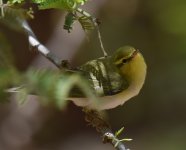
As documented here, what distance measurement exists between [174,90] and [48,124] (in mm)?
1141

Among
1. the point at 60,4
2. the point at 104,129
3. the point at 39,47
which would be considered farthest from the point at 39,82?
the point at 104,129

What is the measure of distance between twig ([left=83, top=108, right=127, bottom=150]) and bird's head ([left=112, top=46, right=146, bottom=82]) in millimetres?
169

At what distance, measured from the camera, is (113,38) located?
4.62m

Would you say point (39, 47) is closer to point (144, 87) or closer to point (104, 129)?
point (104, 129)

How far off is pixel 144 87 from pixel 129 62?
308 centimetres

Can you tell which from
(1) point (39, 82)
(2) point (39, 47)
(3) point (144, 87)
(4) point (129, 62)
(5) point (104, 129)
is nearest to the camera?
(1) point (39, 82)

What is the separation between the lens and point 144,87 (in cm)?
475

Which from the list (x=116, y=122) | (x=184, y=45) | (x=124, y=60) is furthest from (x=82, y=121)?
(x=124, y=60)

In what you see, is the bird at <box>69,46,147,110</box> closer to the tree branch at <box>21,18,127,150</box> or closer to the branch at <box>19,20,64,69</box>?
the tree branch at <box>21,18,127,150</box>

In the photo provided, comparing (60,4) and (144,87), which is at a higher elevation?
(60,4)

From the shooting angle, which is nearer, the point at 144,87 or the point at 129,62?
the point at 129,62

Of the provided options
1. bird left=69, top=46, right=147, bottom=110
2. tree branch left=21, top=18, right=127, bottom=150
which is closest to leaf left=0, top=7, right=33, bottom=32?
tree branch left=21, top=18, right=127, bottom=150

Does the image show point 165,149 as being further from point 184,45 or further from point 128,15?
point 128,15

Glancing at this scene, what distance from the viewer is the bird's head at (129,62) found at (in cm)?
159
